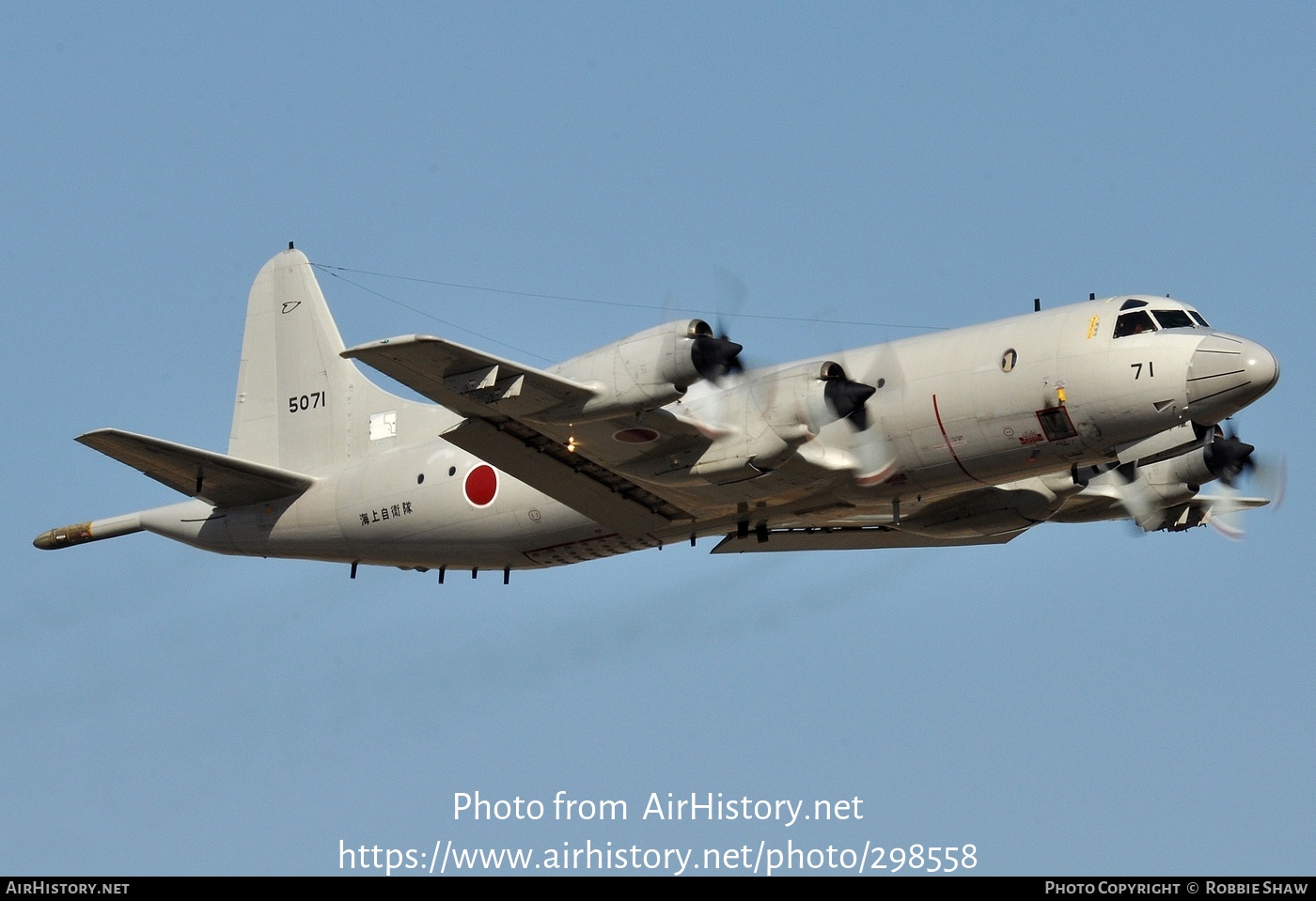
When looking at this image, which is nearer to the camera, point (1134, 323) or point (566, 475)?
point (1134, 323)

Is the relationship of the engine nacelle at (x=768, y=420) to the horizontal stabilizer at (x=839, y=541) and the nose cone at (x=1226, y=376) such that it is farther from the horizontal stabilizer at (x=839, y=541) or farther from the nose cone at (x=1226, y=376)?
the nose cone at (x=1226, y=376)

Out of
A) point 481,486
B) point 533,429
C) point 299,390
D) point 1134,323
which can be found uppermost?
point 299,390

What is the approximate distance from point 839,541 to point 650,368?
7.51 m

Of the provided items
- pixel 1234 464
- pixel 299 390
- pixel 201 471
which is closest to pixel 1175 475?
pixel 1234 464

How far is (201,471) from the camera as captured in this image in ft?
96.7

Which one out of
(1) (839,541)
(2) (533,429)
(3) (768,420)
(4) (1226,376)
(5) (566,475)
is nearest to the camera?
(4) (1226,376)

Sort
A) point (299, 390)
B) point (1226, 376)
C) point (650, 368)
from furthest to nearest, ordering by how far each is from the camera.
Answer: point (299, 390)
point (1226, 376)
point (650, 368)

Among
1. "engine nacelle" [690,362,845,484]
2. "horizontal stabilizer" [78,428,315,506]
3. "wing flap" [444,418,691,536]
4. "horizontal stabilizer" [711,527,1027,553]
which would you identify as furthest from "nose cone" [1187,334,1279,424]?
"horizontal stabilizer" [78,428,315,506]

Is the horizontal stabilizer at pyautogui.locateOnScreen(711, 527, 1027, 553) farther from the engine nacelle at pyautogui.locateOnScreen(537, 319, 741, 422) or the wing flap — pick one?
the engine nacelle at pyautogui.locateOnScreen(537, 319, 741, 422)

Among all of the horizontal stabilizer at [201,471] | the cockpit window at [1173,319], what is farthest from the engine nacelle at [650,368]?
the horizontal stabilizer at [201,471]

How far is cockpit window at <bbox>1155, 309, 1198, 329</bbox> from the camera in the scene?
81.6 feet

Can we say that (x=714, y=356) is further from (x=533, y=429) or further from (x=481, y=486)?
(x=481, y=486)
